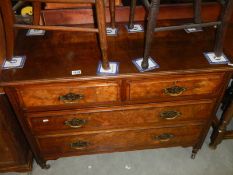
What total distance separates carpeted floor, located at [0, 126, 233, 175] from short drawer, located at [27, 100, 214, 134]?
437 mm

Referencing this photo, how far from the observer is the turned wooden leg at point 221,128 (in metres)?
1.68

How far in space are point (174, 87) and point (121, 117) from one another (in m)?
0.36

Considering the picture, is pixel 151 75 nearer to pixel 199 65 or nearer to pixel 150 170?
pixel 199 65

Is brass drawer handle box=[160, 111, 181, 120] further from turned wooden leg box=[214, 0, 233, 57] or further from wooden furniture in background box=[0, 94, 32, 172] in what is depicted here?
wooden furniture in background box=[0, 94, 32, 172]

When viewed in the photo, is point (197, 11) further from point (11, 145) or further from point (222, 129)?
point (11, 145)

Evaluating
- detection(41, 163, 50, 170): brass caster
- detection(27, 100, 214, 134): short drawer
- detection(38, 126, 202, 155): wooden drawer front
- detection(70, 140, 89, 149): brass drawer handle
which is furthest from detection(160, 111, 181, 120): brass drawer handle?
detection(41, 163, 50, 170): brass caster

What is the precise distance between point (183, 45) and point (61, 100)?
2.43 ft

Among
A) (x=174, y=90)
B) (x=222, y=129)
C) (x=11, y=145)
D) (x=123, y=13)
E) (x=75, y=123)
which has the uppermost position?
(x=123, y=13)

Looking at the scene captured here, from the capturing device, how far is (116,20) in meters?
1.58

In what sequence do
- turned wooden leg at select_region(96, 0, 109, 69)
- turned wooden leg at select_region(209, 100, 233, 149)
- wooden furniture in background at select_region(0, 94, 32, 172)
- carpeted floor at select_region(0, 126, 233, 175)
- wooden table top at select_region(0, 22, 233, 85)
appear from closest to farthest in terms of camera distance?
turned wooden leg at select_region(96, 0, 109, 69) < wooden table top at select_region(0, 22, 233, 85) < wooden furniture in background at select_region(0, 94, 32, 172) < turned wooden leg at select_region(209, 100, 233, 149) < carpeted floor at select_region(0, 126, 233, 175)

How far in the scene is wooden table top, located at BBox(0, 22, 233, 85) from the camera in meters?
1.22

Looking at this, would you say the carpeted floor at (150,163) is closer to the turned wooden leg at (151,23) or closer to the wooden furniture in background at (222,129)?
the wooden furniture in background at (222,129)

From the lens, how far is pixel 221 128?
70.1 inches

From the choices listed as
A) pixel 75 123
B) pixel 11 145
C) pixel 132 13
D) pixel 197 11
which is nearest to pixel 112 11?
pixel 132 13
